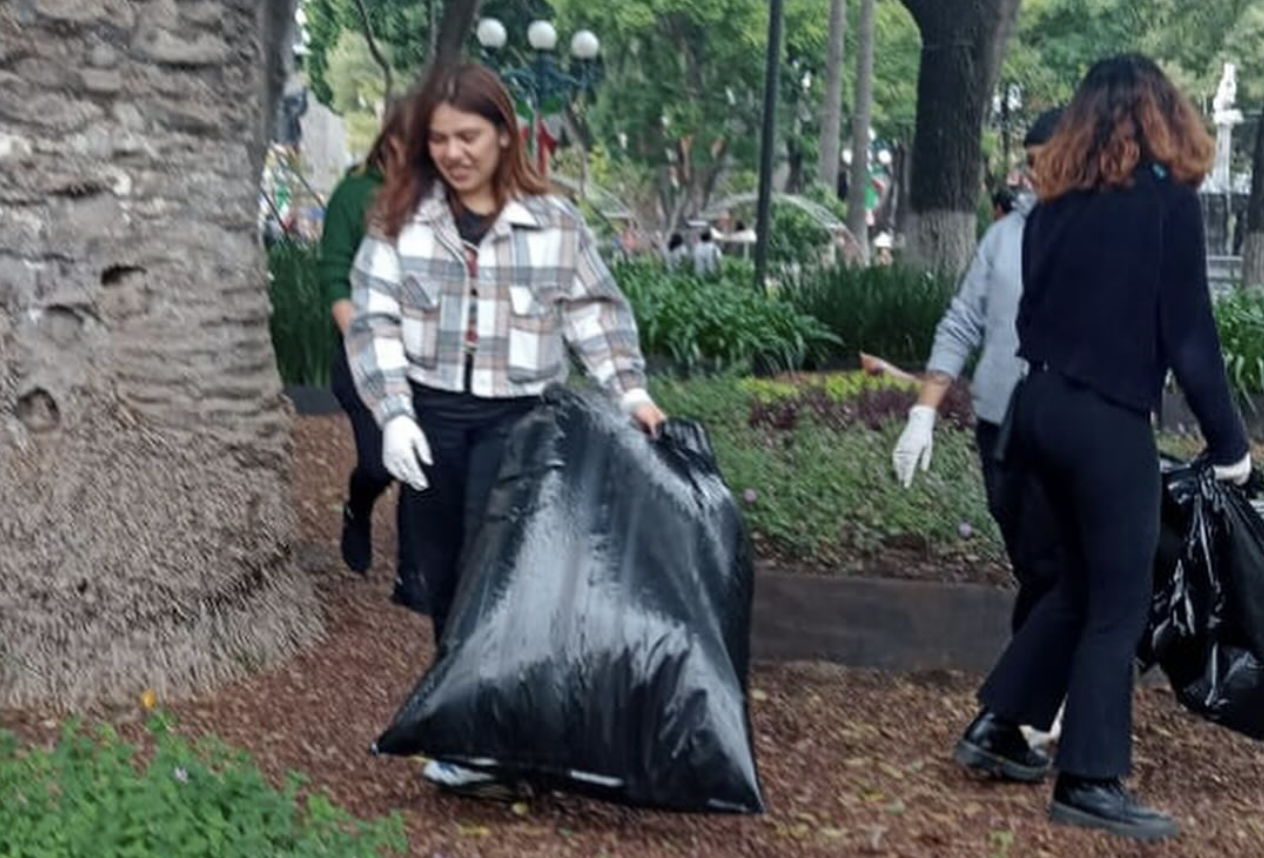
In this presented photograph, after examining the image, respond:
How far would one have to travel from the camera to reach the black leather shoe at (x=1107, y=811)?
4.73 metres

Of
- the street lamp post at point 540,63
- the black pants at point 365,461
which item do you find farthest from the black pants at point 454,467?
the street lamp post at point 540,63

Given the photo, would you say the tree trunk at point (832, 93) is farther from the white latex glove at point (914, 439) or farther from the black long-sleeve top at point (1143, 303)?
the black long-sleeve top at point (1143, 303)

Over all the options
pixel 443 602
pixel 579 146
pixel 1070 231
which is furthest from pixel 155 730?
pixel 579 146

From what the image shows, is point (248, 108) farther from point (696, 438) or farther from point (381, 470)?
point (696, 438)

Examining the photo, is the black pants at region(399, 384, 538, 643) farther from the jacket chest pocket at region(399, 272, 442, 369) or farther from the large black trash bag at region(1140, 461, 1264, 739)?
the large black trash bag at region(1140, 461, 1264, 739)

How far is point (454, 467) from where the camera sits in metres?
4.68

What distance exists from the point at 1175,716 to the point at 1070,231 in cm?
190

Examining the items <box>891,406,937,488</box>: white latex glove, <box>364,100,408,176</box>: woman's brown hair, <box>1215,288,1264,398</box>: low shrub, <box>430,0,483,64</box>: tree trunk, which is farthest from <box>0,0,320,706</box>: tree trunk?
<box>430,0,483,64</box>: tree trunk

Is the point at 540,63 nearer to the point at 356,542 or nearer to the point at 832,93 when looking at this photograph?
the point at 832,93

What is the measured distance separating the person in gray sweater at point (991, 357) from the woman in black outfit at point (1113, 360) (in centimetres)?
30

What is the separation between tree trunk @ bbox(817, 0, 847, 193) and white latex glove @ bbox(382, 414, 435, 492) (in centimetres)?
3010

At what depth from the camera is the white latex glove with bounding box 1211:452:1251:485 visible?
4.76 metres

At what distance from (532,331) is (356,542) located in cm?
238

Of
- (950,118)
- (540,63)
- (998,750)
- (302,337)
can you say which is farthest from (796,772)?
(540,63)
